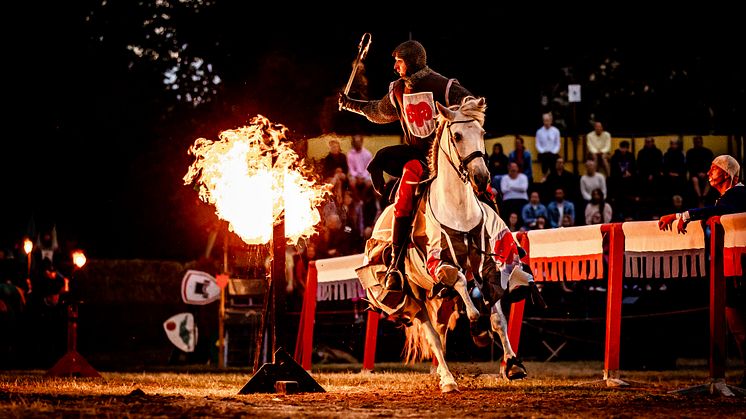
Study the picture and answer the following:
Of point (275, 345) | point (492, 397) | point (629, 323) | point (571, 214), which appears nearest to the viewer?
point (492, 397)

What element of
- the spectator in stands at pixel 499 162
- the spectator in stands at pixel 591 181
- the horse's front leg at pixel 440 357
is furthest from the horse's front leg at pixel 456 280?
the spectator in stands at pixel 591 181

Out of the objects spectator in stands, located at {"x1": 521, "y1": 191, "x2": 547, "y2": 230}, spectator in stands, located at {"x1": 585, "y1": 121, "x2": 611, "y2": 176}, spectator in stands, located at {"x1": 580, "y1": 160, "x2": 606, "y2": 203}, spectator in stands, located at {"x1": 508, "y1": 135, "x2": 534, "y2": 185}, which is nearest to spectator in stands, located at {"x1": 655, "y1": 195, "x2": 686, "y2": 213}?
spectator in stands, located at {"x1": 580, "y1": 160, "x2": 606, "y2": 203}

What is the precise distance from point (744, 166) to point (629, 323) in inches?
370

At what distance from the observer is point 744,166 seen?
83.9 ft

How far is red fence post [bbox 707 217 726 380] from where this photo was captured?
10.2 metres

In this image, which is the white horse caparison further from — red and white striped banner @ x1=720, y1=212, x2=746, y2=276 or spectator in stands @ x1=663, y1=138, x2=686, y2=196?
spectator in stands @ x1=663, y1=138, x2=686, y2=196

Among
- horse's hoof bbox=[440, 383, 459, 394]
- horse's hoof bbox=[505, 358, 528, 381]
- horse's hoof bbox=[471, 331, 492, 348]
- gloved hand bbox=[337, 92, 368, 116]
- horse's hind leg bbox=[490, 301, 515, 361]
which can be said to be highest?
gloved hand bbox=[337, 92, 368, 116]

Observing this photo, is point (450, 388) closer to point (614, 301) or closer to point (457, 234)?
point (457, 234)

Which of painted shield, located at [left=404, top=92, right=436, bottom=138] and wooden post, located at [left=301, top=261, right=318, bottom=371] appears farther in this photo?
wooden post, located at [left=301, top=261, right=318, bottom=371]

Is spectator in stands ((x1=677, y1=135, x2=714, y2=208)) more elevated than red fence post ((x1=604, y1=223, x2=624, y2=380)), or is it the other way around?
spectator in stands ((x1=677, y1=135, x2=714, y2=208))

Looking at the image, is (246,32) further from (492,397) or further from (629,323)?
(492,397)

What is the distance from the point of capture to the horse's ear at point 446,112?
10828mm

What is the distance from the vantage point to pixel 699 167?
23375 mm

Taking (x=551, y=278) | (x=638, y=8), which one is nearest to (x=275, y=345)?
(x=551, y=278)
